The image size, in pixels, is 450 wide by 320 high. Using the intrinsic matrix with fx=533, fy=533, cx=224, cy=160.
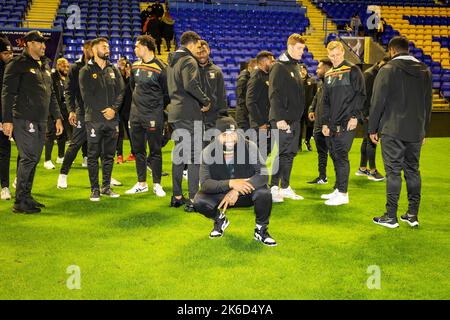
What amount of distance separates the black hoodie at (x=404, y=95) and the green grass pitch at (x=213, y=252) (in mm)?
1062

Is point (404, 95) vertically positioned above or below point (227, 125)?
above

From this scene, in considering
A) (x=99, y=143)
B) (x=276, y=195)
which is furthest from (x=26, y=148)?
(x=276, y=195)

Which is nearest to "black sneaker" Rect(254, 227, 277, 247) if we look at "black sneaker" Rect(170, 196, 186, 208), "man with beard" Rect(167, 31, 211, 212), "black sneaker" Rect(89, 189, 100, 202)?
"man with beard" Rect(167, 31, 211, 212)

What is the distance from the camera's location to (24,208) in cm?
613

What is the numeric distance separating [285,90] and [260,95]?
974 millimetres

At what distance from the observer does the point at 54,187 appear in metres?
7.67

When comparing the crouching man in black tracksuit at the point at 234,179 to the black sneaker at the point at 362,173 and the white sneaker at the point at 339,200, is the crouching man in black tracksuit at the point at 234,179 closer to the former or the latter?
the white sneaker at the point at 339,200

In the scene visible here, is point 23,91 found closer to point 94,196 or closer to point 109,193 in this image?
point 94,196

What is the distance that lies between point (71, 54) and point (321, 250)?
1353 centimetres

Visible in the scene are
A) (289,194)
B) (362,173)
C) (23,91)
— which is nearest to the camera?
(23,91)

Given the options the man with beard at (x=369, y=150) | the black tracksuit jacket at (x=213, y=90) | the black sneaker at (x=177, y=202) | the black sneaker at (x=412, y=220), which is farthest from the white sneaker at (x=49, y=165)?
the black sneaker at (x=412, y=220)
